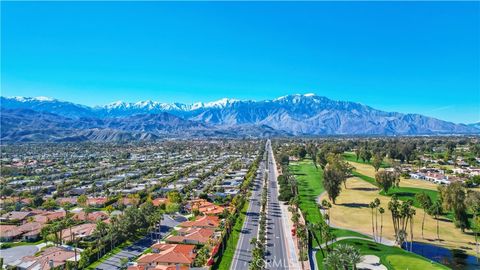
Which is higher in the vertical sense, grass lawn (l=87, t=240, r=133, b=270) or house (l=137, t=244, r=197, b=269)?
house (l=137, t=244, r=197, b=269)

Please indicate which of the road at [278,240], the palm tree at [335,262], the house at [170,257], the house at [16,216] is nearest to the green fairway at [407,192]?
the road at [278,240]

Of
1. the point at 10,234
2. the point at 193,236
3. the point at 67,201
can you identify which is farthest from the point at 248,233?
the point at 67,201

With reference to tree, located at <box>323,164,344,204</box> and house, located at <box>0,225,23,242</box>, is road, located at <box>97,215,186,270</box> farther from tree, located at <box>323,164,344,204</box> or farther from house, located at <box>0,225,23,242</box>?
tree, located at <box>323,164,344,204</box>

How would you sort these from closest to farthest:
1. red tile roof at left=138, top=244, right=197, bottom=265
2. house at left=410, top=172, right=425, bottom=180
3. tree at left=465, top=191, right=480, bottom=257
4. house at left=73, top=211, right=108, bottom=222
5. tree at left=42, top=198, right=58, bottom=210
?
1. red tile roof at left=138, top=244, right=197, bottom=265
2. tree at left=465, top=191, right=480, bottom=257
3. house at left=73, top=211, right=108, bottom=222
4. tree at left=42, top=198, right=58, bottom=210
5. house at left=410, top=172, right=425, bottom=180

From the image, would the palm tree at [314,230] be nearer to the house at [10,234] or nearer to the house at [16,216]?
the house at [10,234]

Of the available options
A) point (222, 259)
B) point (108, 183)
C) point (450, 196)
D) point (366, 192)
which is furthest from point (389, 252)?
point (108, 183)

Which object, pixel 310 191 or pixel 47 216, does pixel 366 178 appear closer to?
pixel 310 191

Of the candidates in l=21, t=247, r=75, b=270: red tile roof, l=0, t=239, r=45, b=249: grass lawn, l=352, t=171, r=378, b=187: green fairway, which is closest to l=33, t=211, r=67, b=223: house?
l=0, t=239, r=45, b=249: grass lawn
